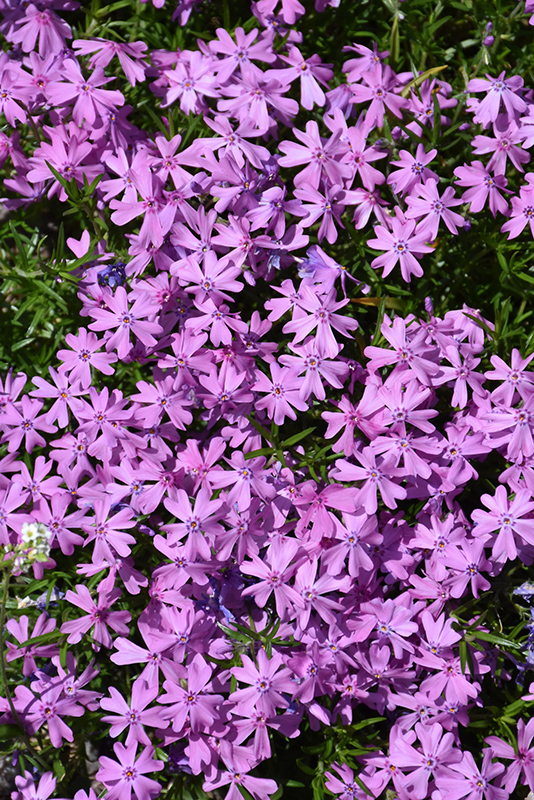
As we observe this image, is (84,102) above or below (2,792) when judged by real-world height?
above

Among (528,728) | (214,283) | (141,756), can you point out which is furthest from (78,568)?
(528,728)

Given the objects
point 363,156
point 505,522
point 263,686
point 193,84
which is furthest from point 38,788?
point 193,84

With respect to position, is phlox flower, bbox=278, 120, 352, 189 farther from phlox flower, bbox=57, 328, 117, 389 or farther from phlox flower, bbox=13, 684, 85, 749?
phlox flower, bbox=13, 684, 85, 749

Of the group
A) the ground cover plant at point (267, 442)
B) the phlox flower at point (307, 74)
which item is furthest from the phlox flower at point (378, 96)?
the phlox flower at point (307, 74)

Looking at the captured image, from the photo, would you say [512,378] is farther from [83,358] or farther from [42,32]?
[42,32]

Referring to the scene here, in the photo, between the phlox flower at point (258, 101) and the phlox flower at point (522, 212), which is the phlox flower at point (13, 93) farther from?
the phlox flower at point (522, 212)

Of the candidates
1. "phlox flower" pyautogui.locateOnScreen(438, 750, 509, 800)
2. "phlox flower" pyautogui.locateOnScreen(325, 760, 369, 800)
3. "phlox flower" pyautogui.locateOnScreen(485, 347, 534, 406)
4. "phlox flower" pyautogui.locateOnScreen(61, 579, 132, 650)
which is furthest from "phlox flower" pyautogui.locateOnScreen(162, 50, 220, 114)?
"phlox flower" pyautogui.locateOnScreen(438, 750, 509, 800)

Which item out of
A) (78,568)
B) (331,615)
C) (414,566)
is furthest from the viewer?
(78,568)

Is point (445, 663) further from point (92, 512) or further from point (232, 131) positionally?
point (232, 131)
